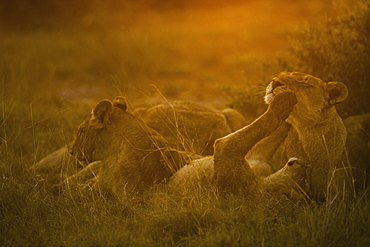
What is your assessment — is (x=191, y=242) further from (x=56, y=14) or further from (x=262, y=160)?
(x=56, y=14)

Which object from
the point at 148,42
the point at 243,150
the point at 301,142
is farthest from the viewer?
the point at 148,42

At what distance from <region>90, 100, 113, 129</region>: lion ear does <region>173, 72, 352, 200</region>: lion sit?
860mm

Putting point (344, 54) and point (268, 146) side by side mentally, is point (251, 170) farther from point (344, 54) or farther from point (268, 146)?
point (344, 54)

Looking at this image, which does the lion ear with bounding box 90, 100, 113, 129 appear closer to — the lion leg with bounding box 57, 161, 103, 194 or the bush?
the lion leg with bounding box 57, 161, 103, 194

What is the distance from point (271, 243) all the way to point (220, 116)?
95.2 inches

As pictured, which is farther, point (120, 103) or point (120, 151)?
point (120, 103)

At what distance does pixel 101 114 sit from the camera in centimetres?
489

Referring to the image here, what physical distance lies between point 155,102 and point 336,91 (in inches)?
97.7

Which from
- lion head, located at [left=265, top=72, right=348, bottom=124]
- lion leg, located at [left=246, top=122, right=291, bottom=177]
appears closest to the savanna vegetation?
lion leg, located at [left=246, top=122, right=291, bottom=177]

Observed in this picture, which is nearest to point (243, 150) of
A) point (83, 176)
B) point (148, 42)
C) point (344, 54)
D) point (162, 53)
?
point (83, 176)

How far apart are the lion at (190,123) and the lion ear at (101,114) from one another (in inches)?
23.8

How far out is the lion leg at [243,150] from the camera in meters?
4.38

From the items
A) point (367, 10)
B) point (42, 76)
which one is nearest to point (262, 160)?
point (367, 10)

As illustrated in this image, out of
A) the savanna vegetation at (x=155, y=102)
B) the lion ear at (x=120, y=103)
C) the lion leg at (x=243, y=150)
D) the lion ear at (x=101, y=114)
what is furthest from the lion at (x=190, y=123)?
the lion leg at (x=243, y=150)
